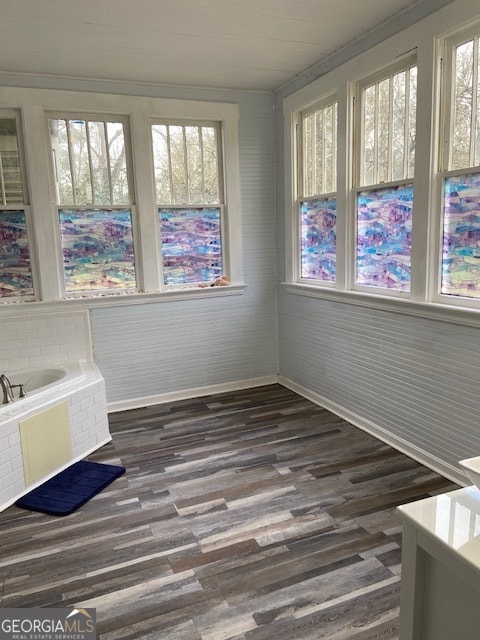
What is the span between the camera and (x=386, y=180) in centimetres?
317

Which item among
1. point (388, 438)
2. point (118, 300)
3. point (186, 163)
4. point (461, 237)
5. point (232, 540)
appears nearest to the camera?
point (232, 540)

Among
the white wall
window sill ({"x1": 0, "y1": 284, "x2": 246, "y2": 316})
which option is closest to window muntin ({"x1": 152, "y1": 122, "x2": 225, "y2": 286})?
window sill ({"x1": 0, "y1": 284, "x2": 246, "y2": 316})

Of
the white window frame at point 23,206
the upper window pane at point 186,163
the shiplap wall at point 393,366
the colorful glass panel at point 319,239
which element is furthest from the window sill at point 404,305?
the white window frame at point 23,206

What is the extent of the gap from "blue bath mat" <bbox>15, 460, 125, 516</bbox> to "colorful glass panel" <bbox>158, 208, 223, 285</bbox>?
176cm

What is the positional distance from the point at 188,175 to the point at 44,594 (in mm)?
3269

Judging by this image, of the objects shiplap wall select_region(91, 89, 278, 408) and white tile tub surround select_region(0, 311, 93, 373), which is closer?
white tile tub surround select_region(0, 311, 93, 373)

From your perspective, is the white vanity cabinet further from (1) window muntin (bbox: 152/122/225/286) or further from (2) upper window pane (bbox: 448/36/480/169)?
(1) window muntin (bbox: 152/122/225/286)

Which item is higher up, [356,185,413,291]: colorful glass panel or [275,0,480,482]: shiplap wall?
[356,185,413,291]: colorful glass panel

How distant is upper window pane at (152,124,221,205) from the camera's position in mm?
4074

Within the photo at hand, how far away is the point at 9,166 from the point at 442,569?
3849mm

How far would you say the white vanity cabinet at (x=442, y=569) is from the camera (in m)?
0.97

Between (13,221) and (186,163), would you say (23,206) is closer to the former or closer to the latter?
(13,221)

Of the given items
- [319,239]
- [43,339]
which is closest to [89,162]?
[43,339]

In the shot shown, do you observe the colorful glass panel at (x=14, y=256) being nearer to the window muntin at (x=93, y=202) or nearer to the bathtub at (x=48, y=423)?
the window muntin at (x=93, y=202)
